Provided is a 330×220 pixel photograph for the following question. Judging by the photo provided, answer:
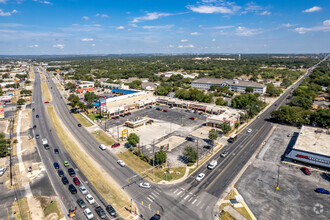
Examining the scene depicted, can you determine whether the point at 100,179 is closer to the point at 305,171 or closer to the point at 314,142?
the point at 305,171

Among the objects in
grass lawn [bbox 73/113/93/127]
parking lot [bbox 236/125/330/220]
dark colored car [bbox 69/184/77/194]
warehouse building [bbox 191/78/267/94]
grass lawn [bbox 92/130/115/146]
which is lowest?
parking lot [bbox 236/125/330/220]

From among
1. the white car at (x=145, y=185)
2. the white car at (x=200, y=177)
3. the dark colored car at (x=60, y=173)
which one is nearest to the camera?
the white car at (x=145, y=185)

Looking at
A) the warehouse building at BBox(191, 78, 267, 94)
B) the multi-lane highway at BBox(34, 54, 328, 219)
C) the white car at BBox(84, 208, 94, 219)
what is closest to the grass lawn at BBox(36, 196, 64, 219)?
the multi-lane highway at BBox(34, 54, 328, 219)

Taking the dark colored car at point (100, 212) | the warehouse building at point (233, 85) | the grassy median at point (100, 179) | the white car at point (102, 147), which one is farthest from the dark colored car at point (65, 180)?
the warehouse building at point (233, 85)

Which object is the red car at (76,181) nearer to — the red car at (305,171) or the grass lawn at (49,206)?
the grass lawn at (49,206)

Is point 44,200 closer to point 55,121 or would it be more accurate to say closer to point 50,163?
point 50,163

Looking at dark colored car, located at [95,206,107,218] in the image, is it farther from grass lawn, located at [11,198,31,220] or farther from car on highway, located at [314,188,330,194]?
car on highway, located at [314,188,330,194]
